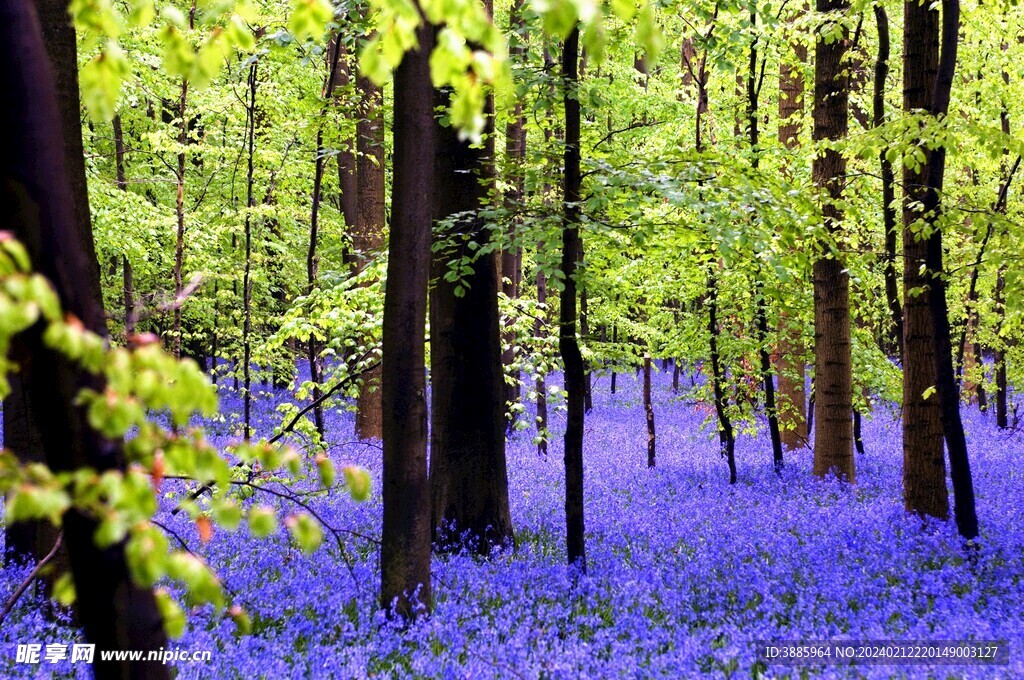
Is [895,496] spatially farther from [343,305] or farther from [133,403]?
[133,403]

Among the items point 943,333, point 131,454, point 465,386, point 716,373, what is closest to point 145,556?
point 131,454

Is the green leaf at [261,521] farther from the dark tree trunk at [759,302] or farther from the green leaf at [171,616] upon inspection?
the dark tree trunk at [759,302]

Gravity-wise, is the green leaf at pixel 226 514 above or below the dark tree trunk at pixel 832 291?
below

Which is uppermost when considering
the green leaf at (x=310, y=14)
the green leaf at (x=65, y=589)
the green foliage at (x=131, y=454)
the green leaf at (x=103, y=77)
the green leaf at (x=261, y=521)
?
the green leaf at (x=310, y=14)

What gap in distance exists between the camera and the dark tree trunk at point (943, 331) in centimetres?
777

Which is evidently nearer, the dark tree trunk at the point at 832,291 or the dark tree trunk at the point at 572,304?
the dark tree trunk at the point at 572,304

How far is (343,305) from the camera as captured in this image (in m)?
8.77

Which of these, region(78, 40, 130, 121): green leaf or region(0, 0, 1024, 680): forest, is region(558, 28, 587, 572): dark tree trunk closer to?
region(0, 0, 1024, 680): forest

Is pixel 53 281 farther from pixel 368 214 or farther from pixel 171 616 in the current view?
pixel 368 214

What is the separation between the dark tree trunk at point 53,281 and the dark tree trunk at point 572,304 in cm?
449

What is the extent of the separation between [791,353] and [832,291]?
11.6ft

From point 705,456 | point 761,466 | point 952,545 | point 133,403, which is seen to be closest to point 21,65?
point 133,403

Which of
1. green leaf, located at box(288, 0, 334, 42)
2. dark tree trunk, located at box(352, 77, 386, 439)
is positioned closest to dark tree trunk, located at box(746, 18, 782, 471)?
dark tree trunk, located at box(352, 77, 386, 439)

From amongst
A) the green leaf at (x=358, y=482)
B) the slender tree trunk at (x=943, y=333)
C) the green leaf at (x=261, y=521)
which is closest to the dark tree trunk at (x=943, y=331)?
the slender tree trunk at (x=943, y=333)
